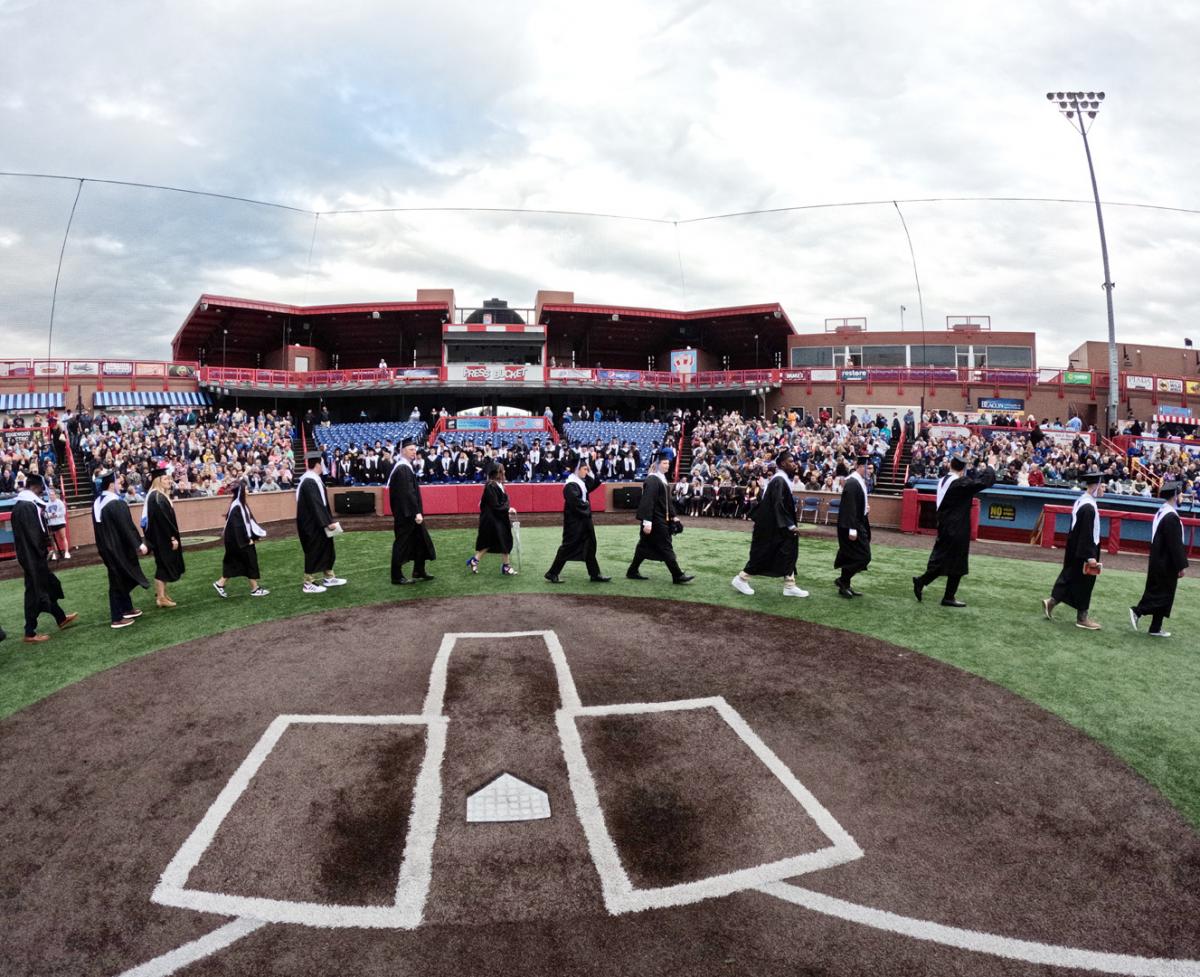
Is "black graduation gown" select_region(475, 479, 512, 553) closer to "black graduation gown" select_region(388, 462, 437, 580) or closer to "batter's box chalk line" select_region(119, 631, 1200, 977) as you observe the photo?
"black graduation gown" select_region(388, 462, 437, 580)

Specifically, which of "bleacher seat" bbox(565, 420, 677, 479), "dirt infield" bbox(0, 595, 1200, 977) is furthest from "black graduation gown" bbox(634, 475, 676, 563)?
"bleacher seat" bbox(565, 420, 677, 479)

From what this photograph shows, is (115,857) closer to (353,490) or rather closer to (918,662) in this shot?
(918,662)

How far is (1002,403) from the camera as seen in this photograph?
34.1m

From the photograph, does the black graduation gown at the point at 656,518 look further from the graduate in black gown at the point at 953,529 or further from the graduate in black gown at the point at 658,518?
the graduate in black gown at the point at 953,529

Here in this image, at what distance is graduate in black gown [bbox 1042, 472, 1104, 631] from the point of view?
328 inches

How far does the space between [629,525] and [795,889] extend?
15.8 m

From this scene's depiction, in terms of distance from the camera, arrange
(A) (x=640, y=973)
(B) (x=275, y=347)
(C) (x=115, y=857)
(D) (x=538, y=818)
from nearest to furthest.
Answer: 1. (A) (x=640, y=973)
2. (C) (x=115, y=857)
3. (D) (x=538, y=818)
4. (B) (x=275, y=347)

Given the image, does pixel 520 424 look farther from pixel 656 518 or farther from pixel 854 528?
pixel 854 528

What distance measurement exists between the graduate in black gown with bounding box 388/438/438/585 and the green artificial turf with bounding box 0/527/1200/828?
17.1 inches

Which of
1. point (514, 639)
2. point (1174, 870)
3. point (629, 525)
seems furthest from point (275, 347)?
point (1174, 870)

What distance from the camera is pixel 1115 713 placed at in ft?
19.3

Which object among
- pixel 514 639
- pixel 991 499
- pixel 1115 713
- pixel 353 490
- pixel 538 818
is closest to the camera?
pixel 538 818

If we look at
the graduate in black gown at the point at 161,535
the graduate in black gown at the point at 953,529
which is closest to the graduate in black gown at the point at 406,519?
the graduate in black gown at the point at 161,535

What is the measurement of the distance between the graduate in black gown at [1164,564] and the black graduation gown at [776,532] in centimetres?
435
